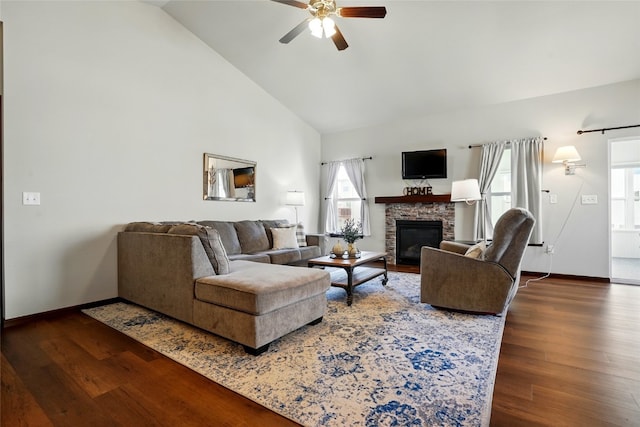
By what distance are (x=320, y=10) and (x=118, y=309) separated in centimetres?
353

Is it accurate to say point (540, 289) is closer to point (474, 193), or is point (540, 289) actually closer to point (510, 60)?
point (474, 193)

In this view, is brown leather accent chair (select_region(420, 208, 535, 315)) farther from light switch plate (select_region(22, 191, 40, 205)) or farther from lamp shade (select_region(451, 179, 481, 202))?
light switch plate (select_region(22, 191, 40, 205))

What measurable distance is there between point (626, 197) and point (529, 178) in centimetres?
288

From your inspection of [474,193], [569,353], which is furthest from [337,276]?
[569,353]

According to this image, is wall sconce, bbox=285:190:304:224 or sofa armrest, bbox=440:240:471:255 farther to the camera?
wall sconce, bbox=285:190:304:224

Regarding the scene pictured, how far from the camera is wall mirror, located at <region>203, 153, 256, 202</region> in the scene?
452 cm

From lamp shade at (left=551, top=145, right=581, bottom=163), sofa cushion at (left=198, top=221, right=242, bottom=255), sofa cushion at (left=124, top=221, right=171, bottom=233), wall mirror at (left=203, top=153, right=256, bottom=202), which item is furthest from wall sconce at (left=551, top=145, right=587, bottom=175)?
sofa cushion at (left=124, top=221, right=171, bottom=233)

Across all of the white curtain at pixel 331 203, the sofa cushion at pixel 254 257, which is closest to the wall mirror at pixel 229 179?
the sofa cushion at pixel 254 257

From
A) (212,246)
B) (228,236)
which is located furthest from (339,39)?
(228,236)

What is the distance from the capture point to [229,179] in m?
4.83

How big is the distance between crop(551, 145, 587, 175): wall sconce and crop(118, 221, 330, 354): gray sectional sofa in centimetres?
392

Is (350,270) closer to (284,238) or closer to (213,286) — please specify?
(213,286)

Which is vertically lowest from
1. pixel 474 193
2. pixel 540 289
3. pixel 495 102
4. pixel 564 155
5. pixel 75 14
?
pixel 540 289

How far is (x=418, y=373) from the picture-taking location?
6.16 ft
